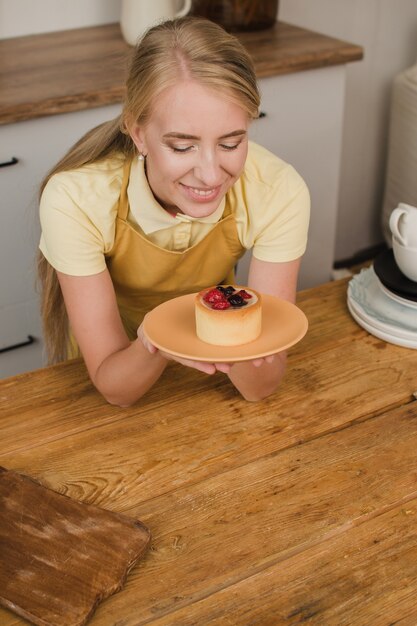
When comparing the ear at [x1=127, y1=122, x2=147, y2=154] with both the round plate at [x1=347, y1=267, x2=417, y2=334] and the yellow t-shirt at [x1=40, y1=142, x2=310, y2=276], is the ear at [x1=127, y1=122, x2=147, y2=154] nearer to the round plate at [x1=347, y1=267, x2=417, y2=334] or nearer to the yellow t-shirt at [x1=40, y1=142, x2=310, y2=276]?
the yellow t-shirt at [x1=40, y1=142, x2=310, y2=276]

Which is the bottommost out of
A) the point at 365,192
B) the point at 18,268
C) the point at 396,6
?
the point at 365,192

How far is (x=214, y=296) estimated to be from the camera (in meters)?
1.29

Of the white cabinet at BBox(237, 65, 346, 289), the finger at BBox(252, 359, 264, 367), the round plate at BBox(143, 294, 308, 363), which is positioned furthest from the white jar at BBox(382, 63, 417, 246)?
the finger at BBox(252, 359, 264, 367)

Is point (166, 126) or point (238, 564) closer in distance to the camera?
point (238, 564)

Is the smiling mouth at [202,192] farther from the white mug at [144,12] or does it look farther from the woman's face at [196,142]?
the white mug at [144,12]

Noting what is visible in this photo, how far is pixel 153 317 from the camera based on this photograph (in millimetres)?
1275

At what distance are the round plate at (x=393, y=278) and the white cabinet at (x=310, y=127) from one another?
2.94ft

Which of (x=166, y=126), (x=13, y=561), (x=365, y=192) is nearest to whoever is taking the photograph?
(x=13, y=561)

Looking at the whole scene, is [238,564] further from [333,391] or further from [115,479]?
[333,391]

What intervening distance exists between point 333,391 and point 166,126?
0.49 metres

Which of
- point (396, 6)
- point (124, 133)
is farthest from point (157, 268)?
point (396, 6)

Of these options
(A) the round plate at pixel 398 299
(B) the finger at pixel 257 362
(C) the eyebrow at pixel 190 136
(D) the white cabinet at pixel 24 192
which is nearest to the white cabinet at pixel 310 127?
(D) the white cabinet at pixel 24 192

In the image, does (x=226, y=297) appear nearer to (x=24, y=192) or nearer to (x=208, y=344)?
(x=208, y=344)

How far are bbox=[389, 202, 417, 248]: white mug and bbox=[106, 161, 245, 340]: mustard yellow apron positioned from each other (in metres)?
0.29
